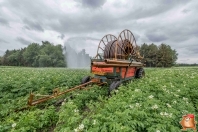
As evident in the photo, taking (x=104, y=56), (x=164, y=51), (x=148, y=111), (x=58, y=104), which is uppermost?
(x=164, y=51)

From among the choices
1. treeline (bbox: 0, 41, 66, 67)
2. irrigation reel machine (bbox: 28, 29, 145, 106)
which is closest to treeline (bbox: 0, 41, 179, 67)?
treeline (bbox: 0, 41, 66, 67)

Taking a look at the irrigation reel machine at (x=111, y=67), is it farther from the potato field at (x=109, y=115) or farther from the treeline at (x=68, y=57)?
the treeline at (x=68, y=57)

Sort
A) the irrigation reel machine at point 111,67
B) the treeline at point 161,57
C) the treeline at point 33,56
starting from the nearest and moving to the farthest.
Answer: the irrigation reel machine at point 111,67
the treeline at point 161,57
the treeline at point 33,56

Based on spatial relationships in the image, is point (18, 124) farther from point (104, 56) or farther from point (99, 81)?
point (104, 56)

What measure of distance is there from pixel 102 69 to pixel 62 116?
394 centimetres

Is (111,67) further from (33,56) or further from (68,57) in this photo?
(33,56)

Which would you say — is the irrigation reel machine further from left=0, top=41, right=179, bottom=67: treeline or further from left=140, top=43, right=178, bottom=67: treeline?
left=140, top=43, right=178, bottom=67: treeline

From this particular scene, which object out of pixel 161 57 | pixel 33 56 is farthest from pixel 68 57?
pixel 161 57

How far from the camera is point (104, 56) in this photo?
10086 mm

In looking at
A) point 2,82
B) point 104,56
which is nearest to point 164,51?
point 104,56

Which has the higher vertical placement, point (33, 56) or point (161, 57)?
point (33, 56)

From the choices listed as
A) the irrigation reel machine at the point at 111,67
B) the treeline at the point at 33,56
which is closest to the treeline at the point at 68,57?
the treeline at the point at 33,56

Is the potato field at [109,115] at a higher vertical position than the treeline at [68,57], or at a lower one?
lower

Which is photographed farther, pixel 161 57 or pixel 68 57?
pixel 68 57
